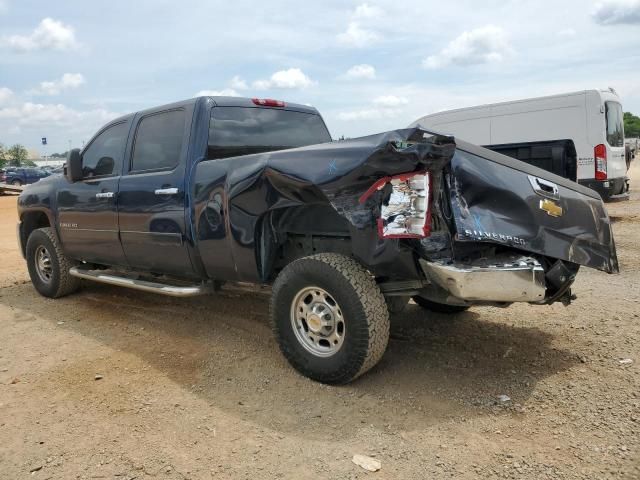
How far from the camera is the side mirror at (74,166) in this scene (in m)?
5.49

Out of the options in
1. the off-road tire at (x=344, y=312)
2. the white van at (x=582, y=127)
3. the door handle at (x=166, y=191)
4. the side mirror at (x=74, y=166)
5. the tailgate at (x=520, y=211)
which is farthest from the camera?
the white van at (x=582, y=127)

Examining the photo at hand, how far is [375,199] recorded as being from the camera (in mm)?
3213

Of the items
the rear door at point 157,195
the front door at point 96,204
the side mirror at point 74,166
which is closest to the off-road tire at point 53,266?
the front door at point 96,204

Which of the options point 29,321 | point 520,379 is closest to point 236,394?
point 520,379

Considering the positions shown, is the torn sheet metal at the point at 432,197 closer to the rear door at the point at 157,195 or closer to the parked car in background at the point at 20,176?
the rear door at the point at 157,195

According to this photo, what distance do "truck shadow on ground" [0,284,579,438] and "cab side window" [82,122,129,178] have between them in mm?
1433

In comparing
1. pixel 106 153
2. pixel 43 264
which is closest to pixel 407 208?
pixel 106 153

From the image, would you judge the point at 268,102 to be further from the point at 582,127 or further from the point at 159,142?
the point at 582,127

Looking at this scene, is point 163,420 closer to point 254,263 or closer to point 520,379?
point 254,263

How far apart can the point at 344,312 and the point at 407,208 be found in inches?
30.8

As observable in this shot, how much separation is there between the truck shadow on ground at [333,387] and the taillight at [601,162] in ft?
24.2

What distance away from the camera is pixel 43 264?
6.34 meters

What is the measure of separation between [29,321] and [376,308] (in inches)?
149

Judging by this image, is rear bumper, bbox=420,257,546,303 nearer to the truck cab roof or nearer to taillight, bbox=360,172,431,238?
taillight, bbox=360,172,431,238
